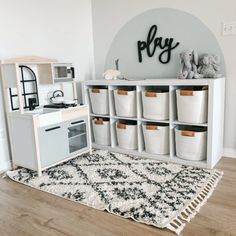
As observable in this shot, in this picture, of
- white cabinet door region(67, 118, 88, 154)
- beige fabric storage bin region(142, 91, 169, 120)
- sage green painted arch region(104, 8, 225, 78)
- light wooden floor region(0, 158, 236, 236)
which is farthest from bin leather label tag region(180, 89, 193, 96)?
white cabinet door region(67, 118, 88, 154)

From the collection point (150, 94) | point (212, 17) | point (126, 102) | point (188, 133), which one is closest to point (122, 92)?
point (126, 102)

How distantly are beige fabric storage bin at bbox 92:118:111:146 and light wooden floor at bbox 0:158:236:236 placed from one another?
3.67 feet

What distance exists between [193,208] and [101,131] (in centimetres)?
153

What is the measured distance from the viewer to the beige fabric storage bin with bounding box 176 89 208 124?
92.4 inches

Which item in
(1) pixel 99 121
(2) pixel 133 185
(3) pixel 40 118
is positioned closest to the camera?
(2) pixel 133 185

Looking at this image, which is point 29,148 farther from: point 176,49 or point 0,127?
point 176,49

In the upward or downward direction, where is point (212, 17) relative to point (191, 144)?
upward

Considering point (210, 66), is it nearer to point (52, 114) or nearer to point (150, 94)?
point (150, 94)

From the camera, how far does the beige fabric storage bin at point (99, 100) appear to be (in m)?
2.94

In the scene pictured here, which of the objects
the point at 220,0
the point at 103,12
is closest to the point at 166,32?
the point at 220,0

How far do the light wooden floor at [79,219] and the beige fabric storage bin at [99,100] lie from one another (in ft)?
3.97

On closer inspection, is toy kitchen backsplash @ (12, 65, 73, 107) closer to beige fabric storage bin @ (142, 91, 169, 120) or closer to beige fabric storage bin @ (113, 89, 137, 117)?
beige fabric storage bin @ (113, 89, 137, 117)

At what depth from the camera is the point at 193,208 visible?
1.79m

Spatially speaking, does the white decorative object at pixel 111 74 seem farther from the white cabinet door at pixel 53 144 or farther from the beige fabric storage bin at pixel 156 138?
the white cabinet door at pixel 53 144
